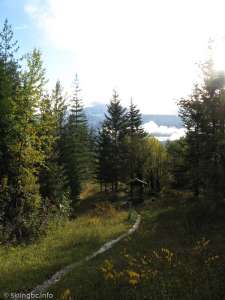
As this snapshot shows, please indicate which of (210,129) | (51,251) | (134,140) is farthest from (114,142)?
(51,251)

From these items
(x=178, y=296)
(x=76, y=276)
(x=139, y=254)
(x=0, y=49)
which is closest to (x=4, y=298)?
(x=76, y=276)

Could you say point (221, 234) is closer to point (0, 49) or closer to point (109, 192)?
point (0, 49)

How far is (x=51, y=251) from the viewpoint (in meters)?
19.9

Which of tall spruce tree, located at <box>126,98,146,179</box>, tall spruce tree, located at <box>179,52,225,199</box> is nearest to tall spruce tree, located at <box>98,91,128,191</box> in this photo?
tall spruce tree, located at <box>126,98,146,179</box>

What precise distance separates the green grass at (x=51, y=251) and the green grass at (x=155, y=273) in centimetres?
125

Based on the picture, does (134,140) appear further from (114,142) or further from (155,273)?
(155,273)

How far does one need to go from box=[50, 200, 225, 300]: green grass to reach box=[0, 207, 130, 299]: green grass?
49.1 inches

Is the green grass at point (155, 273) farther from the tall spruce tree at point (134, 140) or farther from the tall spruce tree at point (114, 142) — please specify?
the tall spruce tree at point (114, 142)

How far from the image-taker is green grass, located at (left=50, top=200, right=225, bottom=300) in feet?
38.0

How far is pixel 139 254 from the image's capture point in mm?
17109

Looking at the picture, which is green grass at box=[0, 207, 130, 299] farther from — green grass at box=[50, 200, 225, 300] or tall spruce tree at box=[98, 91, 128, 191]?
tall spruce tree at box=[98, 91, 128, 191]

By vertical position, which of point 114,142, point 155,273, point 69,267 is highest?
point 114,142

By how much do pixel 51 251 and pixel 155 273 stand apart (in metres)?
8.19

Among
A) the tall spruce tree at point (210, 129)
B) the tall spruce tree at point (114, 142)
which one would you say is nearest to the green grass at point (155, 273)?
the tall spruce tree at point (210, 129)
